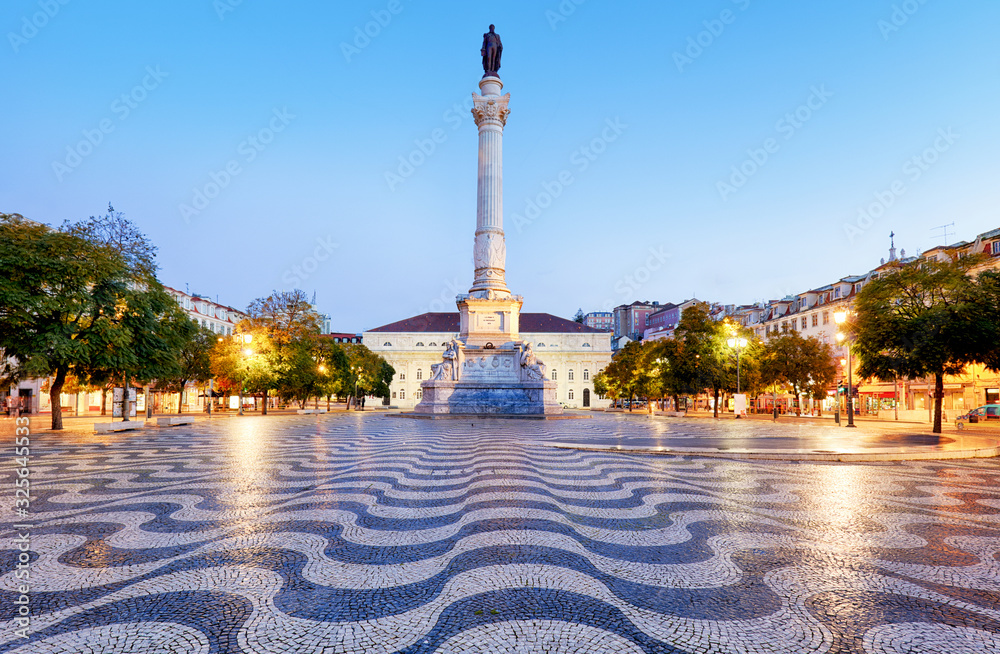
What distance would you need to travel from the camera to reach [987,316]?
18875 mm

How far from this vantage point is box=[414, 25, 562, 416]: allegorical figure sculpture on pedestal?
31750 mm

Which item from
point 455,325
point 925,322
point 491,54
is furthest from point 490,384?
point 455,325

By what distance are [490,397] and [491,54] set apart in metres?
26.0

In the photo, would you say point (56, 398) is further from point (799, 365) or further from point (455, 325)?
point (455, 325)

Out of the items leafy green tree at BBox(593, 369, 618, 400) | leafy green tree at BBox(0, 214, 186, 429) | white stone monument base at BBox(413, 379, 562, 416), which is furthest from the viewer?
leafy green tree at BBox(593, 369, 618, 400)

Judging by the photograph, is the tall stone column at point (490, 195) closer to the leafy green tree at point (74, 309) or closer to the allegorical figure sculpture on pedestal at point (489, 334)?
the allegorical figure sculpture on pedestal at point (489, 334)

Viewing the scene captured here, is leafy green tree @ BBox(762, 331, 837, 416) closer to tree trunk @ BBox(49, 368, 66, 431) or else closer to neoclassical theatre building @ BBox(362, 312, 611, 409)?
tree trunk @ BBox(49, 368, 66, 431)

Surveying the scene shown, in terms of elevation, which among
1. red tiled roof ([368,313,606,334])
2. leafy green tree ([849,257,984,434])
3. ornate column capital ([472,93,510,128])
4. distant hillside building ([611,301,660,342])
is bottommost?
leafy green tree ([849,257,984,434])

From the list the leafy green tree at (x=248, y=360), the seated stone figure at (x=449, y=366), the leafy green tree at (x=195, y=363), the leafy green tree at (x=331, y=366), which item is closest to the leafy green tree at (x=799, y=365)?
the seated stone figure at (x=449, y=366)

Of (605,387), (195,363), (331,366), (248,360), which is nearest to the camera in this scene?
(248,360)

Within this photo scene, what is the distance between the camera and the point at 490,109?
37250mm

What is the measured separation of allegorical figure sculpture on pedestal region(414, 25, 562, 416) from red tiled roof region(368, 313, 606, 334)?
66987 millimetres

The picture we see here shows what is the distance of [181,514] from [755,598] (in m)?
6.62

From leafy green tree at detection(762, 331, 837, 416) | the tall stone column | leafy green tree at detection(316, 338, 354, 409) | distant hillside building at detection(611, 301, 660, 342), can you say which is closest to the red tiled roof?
distant hillside building at detection(611, 301, 660, 342)
